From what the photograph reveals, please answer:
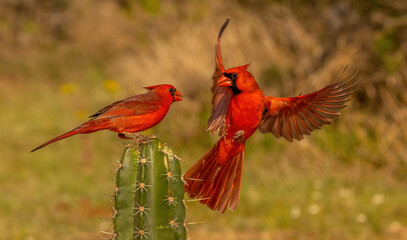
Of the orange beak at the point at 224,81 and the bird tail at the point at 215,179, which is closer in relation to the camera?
the orange beak at the point at 224,81

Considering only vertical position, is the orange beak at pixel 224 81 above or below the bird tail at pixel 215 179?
above

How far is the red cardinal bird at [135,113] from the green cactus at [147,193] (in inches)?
12.9

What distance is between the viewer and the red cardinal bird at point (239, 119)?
149 cm

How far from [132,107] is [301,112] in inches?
17.8

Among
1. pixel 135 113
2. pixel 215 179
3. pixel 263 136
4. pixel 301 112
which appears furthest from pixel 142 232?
pixel 263 136

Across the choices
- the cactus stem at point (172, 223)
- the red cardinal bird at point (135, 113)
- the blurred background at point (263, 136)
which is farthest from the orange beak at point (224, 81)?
the blurred background at point (263, 136)

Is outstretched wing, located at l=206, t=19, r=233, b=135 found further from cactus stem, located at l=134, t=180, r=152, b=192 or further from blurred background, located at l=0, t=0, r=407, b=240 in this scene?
blurred background, located at l=0, t=0, r=407, b=240

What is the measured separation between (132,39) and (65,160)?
869 cm

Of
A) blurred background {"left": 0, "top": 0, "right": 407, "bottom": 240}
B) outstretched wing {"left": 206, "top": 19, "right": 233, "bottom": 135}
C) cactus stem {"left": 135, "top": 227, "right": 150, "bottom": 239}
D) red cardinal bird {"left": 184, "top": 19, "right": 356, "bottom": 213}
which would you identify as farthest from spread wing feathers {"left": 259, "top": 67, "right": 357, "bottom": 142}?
blurred background {"left": 0, "top": 0, "right": 407, "bottom": 240}

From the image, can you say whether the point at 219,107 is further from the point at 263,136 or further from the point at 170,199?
the point at 263,136

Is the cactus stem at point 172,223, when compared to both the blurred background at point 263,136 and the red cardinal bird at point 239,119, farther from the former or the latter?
the blurred background at point 263,136

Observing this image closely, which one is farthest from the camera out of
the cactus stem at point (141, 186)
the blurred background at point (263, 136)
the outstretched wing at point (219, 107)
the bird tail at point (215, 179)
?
the blurred background at point (263, 136)

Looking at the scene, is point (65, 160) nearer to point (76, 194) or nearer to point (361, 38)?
point (76, 194)

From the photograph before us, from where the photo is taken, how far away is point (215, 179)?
67.4 inches
